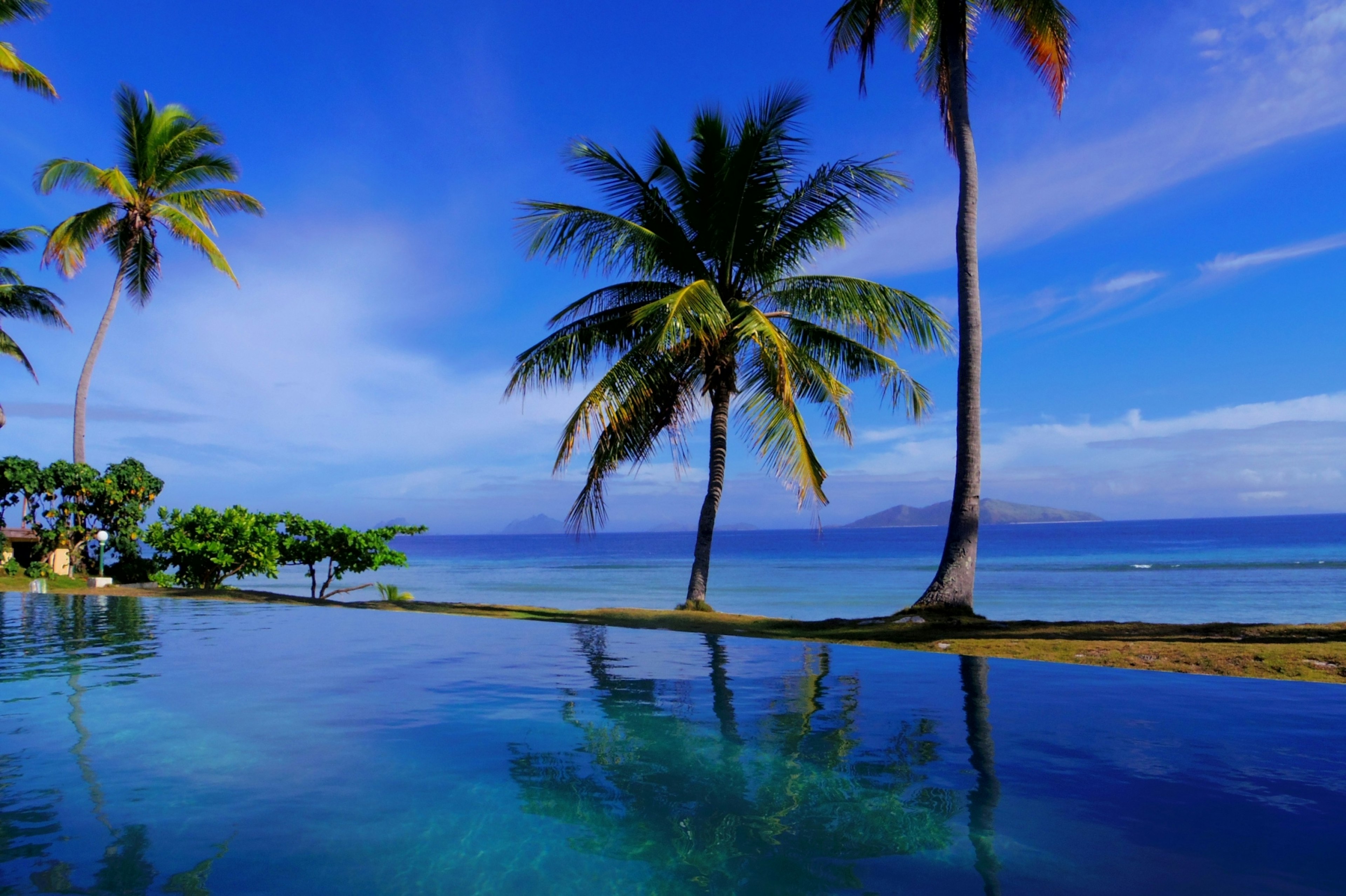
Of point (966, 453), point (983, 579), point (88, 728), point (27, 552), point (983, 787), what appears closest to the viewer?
point (983, 787)

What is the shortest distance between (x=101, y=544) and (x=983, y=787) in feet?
66.9

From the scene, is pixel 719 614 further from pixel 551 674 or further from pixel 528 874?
pixel 528 874

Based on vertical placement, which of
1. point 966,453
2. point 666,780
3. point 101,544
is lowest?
point 666,780

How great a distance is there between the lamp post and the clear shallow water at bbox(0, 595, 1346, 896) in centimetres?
1205

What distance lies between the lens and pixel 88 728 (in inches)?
225

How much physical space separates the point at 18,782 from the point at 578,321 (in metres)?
10.5

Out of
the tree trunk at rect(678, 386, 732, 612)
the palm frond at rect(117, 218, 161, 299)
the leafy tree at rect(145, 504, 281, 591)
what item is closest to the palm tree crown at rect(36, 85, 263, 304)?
the palm frond at rect(117, 218, 161, 299)

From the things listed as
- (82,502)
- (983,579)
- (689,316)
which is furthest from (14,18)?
(983,579)

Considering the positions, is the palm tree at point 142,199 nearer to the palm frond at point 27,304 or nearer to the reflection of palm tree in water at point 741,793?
the palm frond at point 27,304

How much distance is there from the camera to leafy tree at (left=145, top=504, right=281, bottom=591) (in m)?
17.8

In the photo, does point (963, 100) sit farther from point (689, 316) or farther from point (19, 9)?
point (19, 9)

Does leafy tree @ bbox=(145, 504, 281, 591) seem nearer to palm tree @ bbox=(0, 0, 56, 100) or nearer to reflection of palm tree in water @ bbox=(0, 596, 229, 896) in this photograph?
reflection of palm tree in water @ bbox=(0, 596, 229, 896)

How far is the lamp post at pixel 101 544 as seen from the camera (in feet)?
59.5

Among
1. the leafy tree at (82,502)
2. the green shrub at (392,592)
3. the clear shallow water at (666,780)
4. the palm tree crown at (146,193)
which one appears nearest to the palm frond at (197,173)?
the palm tree crown at (146,193)
